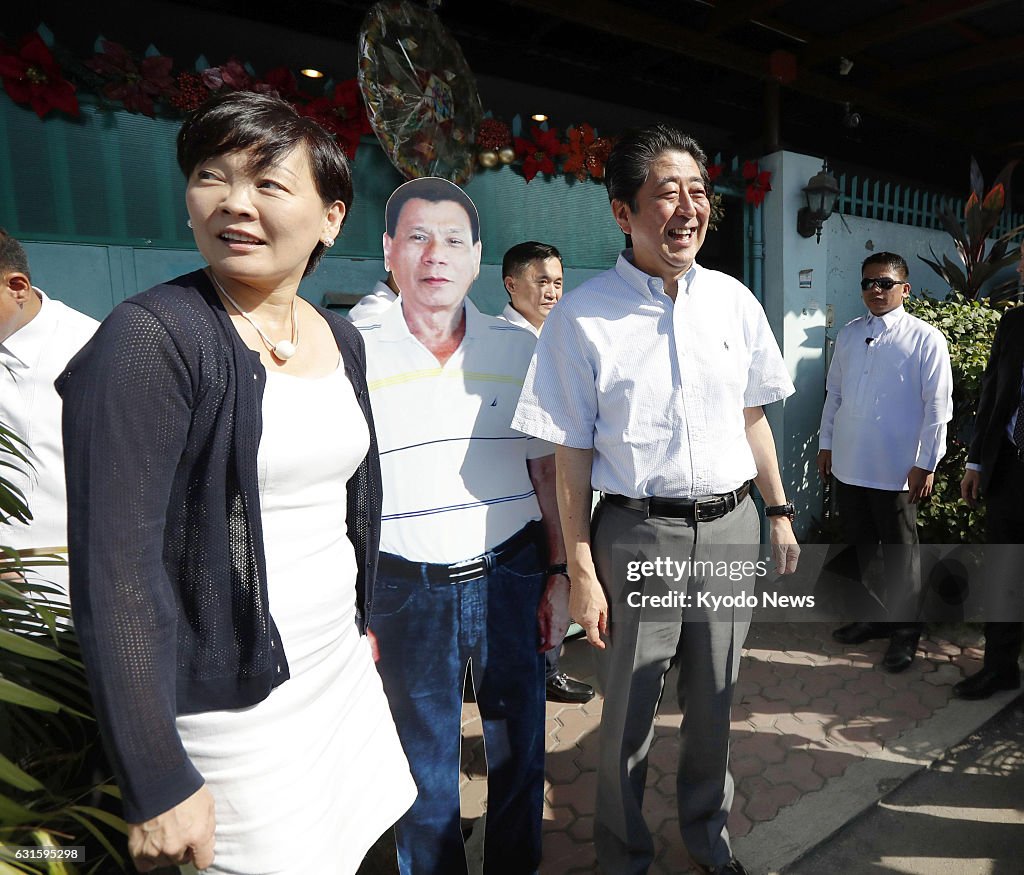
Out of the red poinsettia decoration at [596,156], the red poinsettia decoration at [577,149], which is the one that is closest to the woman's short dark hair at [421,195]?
the red poinsettia decoration at [577,149]

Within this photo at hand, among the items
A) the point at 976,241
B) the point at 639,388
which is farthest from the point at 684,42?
the point at 976,241

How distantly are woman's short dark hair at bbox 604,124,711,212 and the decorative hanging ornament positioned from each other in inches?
55.3

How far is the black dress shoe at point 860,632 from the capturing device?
3.83 m

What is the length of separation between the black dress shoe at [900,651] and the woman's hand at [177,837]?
3527mm

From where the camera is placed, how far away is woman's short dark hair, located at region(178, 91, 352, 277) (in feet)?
3.67

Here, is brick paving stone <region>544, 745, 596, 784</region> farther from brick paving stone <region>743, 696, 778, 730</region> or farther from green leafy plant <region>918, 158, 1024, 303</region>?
green leafy plant <region>918, 158, 1024, 303</region>

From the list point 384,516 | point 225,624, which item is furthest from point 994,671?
point 225,624

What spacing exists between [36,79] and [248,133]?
2078mm

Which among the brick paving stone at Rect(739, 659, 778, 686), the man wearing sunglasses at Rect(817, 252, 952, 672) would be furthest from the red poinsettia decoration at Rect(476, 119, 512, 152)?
the brick paving stone at Rect(739, 659, 778, 686)

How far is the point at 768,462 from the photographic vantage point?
2174 millimetres

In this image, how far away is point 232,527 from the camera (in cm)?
110

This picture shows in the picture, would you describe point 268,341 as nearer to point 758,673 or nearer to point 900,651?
point 758,673

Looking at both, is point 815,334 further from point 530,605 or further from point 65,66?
point 65,66

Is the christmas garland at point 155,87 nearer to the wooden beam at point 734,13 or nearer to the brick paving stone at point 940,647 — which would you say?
the wooden beam at point 734,13
